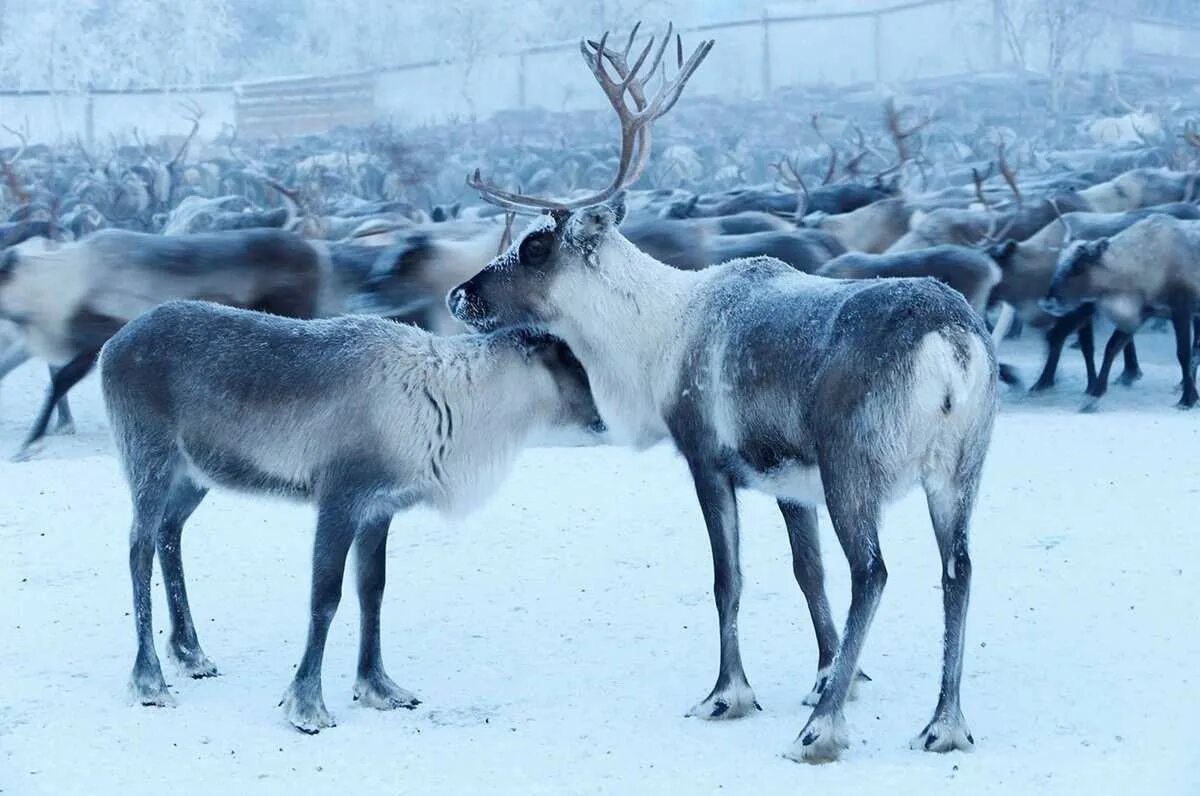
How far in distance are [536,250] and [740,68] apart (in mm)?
45308

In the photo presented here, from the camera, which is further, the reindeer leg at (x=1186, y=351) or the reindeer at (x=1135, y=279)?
the reindeer at (x=1135, y=279)

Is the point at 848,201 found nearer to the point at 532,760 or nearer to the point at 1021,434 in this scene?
the point at 1021,434

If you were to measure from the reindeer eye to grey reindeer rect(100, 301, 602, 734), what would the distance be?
218mm

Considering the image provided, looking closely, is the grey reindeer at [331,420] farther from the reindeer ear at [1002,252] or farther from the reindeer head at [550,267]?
the reindeer ear at [1002,252]

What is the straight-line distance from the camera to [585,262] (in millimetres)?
4488

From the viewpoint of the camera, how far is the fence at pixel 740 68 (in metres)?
46.6

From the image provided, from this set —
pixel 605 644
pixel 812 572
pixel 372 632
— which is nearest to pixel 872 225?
pixel 605 644

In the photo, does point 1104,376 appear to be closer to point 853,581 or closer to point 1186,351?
point 1186,351

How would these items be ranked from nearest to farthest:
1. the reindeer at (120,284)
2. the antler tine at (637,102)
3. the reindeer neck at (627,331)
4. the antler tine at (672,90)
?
the reindeer neck at (627,331), the antler tine at (637,102), the antler tine at (672,90), the reindeer at (120,284)

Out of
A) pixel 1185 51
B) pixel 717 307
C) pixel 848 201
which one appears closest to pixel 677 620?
pixel 717 307

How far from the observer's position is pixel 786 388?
396 centimetres

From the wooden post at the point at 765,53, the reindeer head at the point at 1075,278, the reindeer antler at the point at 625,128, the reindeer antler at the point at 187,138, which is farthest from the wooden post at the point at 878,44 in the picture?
the reindeer antler at the point at 625,128

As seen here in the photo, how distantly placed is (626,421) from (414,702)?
Result: 0.97 meters

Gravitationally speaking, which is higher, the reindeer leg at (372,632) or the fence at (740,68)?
the fence at (740,68)
